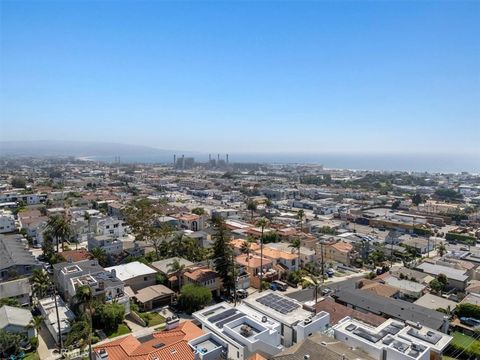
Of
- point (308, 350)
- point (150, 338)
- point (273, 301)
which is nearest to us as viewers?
point (308, 350)

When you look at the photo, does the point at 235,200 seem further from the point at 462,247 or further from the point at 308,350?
the point at 308,350

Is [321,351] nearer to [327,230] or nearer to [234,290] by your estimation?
[234,290]

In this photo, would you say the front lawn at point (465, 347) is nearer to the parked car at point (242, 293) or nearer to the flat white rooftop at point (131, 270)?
the parked car at point (242, 293)

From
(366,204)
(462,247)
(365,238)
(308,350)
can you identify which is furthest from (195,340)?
(366,204)

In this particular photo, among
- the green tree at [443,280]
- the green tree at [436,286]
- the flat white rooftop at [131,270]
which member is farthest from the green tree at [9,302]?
A: the green tree at [443,280]

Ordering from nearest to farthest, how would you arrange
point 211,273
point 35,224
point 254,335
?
1. point 254,335
2. point 211,273
3. point 35,224

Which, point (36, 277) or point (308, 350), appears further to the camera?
point (36, 277)

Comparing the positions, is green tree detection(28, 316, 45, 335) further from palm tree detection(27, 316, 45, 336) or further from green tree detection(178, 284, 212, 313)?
green tree detection(178, 284, 212, 313)
